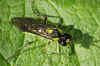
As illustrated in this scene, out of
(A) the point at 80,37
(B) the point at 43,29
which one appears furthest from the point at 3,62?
(A) the point at 80,37

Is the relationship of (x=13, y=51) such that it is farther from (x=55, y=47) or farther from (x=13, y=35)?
(x=55, y=47)

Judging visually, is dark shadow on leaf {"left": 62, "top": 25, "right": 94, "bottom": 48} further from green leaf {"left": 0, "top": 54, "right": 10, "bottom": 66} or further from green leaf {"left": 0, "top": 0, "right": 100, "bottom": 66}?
green leaf {"left": 0, "top": 54, "right": 10, "bottom": 66}

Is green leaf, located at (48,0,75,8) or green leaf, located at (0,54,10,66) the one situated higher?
green leaf, located at (48,0,75,8)

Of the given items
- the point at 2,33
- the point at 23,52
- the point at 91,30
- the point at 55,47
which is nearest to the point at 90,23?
the point at 91,30

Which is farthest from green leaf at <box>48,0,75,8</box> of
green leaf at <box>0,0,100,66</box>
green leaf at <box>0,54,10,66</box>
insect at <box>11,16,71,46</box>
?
green leaf at <box>0,54,10,66</box>

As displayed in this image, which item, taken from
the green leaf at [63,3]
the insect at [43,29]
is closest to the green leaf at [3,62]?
the insect at [43,29]

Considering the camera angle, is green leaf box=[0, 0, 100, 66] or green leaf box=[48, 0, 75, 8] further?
green leaf box=[48, 0, 75, 8]
